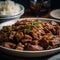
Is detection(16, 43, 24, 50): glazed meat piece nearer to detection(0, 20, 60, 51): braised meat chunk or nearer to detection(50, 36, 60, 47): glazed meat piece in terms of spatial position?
detection(0, 20, 60, 51): braised meat chunk

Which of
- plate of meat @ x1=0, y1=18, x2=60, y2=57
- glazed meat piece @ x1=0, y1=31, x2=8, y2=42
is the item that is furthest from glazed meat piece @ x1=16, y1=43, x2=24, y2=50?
glazed meat piece @ x1=0, y1=31, x2=8, y2=42

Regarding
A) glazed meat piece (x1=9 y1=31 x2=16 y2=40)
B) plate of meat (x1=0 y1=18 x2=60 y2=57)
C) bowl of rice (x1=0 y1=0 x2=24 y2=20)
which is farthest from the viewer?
bowl of rice (x1=0 y1=0 x2=24 y2=20)

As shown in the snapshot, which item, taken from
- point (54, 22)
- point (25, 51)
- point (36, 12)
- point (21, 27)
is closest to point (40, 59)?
point (25, 51)

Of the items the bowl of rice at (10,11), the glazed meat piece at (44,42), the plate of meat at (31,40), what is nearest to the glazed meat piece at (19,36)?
the plate of meat at (31,40)

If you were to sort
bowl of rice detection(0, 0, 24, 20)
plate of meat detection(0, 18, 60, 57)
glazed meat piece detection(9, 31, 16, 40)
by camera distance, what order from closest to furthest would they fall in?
plate of meat detection(0, 18, 60, 57), glazed meat piece detection(9, 31, 16, 40), bowl of rice detection(0, 0, 24, 20)

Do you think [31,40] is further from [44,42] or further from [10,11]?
[10,11]

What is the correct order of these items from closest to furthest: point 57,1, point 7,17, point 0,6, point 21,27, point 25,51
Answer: point 25,51
point 21,27
point 7,17
point 0,6
point 57,1

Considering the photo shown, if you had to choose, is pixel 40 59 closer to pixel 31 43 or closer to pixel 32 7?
pixel 31 43

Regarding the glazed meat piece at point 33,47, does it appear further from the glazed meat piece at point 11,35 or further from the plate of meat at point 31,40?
the glazed meat piece at point 11,35
